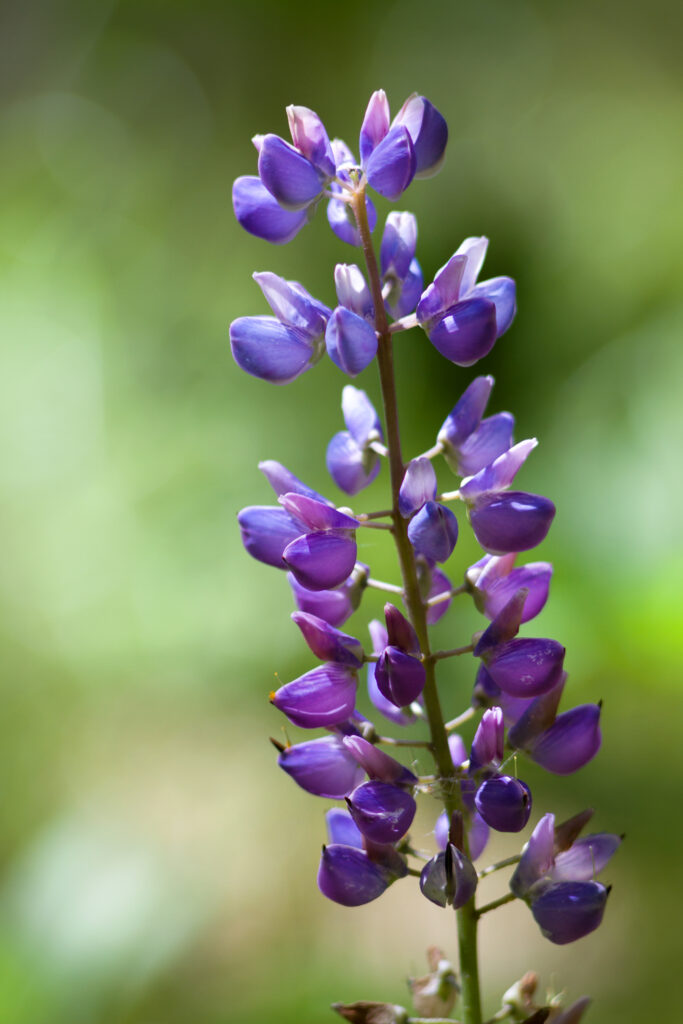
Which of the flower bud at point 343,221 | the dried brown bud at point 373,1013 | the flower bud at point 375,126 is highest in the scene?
the flower bud at point 375,126

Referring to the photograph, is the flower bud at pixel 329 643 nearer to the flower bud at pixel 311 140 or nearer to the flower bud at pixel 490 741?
the flower bud at pixel 490 741

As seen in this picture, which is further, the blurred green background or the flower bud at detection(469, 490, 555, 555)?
the blurred green background

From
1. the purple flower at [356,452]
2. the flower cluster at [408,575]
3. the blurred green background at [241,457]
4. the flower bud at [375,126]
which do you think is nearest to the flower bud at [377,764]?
the flower cluster at [408,575]

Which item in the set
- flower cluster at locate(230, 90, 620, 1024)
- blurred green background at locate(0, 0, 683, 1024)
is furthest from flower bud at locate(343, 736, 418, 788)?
blurred green background at locate(0, 0, 683, 1024)

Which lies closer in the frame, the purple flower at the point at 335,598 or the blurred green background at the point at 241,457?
the purple flower at the point at 335,598

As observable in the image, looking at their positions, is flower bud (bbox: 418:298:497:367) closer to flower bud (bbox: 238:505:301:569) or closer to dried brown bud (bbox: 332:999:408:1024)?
flower bud (bbox: 238:505:301:569)

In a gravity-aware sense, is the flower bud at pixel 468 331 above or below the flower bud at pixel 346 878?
above

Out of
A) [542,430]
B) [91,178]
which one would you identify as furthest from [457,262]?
[91,178]
